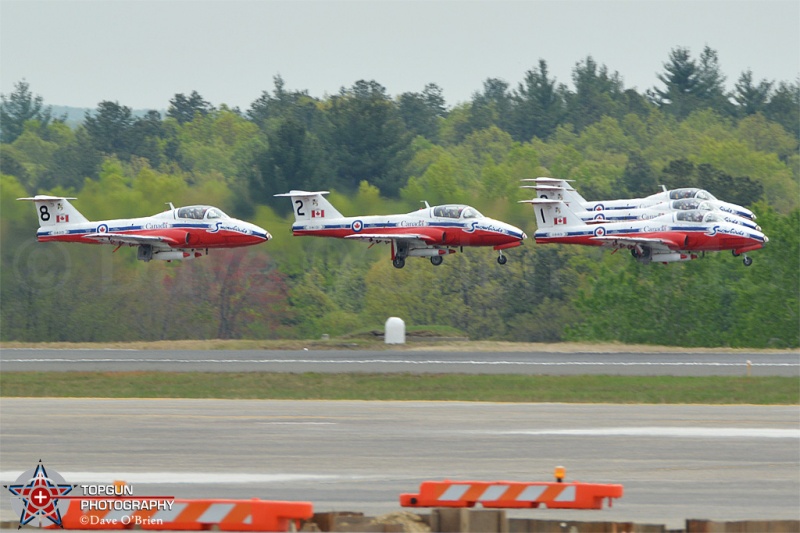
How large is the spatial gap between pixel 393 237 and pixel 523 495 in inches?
1474

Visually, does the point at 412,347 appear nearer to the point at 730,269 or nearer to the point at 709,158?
the point at 730,269

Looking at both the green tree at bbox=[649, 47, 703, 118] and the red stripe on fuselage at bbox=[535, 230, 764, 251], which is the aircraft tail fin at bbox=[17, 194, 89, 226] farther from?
the green tree at bbox=[649, 47, 703, 118]

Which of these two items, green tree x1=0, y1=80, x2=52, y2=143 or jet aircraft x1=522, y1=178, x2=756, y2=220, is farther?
green tree x1=0, y1=80, x2=52, y2=143

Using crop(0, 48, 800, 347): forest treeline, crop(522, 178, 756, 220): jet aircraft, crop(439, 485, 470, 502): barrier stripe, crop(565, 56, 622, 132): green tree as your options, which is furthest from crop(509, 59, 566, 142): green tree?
crop(439, 485, 470, 502): barrier stripe

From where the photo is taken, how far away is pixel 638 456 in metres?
22.8

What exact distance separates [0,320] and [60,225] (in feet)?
64.1

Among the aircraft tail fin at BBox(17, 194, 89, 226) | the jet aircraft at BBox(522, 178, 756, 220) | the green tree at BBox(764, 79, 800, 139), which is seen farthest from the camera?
the green tree at BBox(764, 79, 800, 139)

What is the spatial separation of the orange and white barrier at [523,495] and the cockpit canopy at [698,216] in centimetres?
3839

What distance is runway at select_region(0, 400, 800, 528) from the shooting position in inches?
758

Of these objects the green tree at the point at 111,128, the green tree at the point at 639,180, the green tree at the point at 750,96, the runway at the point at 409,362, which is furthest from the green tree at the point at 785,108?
the runway at the point at 409,362

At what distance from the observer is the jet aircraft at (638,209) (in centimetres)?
5406

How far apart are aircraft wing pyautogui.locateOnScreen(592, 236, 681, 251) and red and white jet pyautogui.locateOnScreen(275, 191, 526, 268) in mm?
4537

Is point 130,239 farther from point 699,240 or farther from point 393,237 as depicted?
point 699,240

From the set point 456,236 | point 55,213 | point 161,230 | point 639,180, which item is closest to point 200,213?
point 161,230
